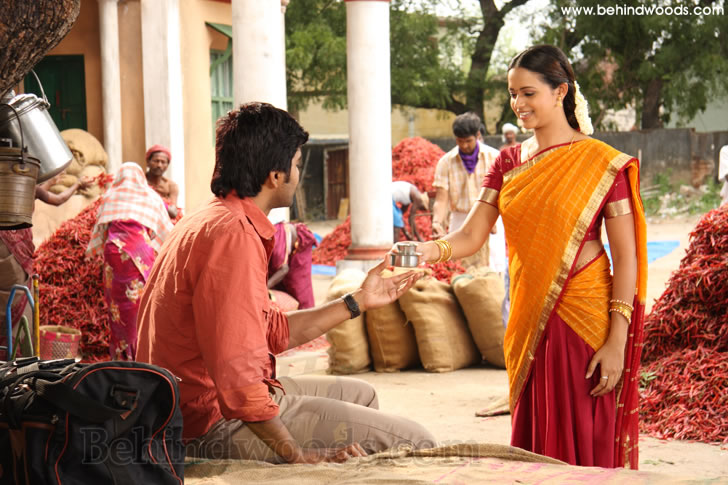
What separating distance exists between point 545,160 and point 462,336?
392 cm

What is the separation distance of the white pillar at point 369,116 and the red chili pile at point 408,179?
3.55 meters

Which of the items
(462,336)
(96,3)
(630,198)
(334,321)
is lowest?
(462,336)

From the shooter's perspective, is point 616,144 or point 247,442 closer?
point 247,442

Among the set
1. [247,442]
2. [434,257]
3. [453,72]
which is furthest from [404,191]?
[453,72]

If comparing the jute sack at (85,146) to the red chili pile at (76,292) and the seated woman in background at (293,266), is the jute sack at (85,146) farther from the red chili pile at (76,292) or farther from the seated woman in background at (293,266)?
the seated woman in background at (293,266)

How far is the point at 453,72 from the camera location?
81.8ft

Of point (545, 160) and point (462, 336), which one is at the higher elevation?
point (545, 160)

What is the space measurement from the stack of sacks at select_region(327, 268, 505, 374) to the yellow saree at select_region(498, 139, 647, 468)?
3503mm

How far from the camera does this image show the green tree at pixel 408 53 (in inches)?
853

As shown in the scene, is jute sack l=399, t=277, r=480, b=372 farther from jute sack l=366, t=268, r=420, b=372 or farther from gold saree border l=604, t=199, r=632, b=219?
gold saree border l=604, t=199, r=632, b=219

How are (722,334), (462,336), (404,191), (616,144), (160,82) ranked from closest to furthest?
(722,334), (462,336), (160,82), (404,191), (616,144)

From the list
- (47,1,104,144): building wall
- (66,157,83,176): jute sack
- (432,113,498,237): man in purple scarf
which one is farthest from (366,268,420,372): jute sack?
(47,1,104,144): building wall

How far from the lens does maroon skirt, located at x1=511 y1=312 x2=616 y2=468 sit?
10.8ft

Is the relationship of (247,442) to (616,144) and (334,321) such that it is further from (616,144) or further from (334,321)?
(616,144)
